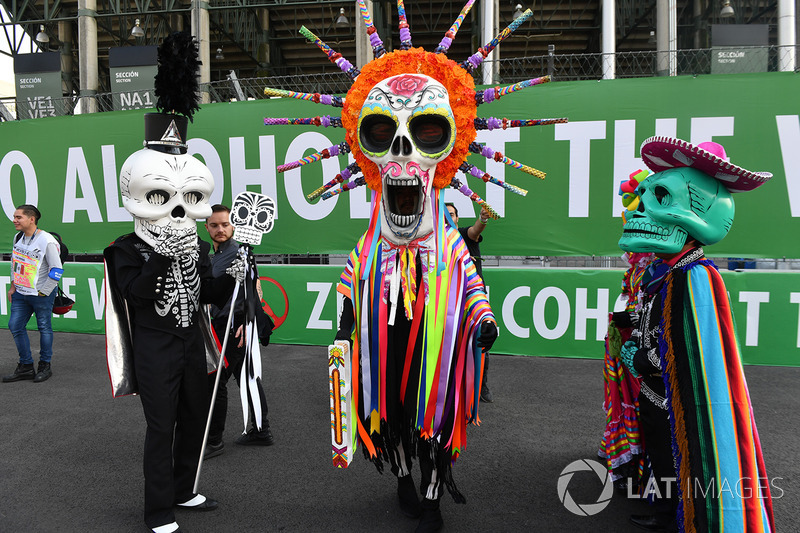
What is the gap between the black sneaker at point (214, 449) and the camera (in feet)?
11.6

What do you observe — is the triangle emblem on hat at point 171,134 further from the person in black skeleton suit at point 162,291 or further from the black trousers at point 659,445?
the black trousers at point 659,445

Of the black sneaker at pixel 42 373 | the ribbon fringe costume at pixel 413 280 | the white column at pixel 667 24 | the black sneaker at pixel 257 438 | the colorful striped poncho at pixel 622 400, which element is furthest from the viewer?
the white column at pixel 667 24

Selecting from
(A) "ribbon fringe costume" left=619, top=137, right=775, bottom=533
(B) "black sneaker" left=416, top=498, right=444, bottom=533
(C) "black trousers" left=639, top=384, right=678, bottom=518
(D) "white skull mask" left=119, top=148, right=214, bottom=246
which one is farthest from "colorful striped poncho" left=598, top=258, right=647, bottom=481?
(D) "white skull mask" left=119, top=148, right=214, bottom=246

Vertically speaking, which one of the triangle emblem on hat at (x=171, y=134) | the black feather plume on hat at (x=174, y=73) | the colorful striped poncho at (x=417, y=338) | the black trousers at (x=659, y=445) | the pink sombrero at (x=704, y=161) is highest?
the black feather plume on hat at (x=174, y=73)

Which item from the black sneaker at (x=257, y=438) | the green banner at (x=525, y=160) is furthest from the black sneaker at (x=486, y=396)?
the black sneaker at (x=257, y=438)

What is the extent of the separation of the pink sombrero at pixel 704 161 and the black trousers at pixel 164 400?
7.66ft

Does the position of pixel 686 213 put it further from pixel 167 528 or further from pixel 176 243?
pixel 167 528

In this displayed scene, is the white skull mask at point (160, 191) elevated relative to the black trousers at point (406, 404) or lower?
elevated

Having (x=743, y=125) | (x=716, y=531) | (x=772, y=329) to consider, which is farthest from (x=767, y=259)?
(x=716, y=531)

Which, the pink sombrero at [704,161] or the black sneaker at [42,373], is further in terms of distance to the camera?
the black sneaker at [42,373]

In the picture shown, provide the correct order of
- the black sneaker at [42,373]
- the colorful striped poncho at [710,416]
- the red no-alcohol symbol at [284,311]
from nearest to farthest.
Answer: the colorful striped poncho at [710,416], the black sneaker at [42,373], the red no-alcohol symbol at [284,311]

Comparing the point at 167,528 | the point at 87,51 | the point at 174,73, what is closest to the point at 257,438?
the point at 167,528

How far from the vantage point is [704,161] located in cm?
215

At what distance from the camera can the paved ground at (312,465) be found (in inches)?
110
